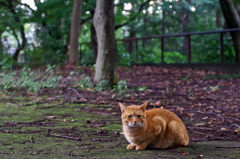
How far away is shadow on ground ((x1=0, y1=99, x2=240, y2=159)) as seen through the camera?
309 centimetres

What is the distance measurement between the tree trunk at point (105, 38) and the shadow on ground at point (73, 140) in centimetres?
303

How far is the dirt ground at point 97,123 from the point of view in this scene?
10.5 feet

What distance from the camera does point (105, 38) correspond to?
331 inches

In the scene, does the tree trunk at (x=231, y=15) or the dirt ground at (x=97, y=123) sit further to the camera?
the tree trunk at (x=231, y=15)

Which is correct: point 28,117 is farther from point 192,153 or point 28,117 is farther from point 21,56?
point 21,56

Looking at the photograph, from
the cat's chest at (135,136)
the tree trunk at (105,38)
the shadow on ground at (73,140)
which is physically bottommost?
the shadow on ground at (73,140)

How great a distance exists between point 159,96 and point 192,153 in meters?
4.39

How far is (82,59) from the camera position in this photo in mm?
23391

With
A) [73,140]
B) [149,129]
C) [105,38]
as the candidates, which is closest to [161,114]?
[149,129]

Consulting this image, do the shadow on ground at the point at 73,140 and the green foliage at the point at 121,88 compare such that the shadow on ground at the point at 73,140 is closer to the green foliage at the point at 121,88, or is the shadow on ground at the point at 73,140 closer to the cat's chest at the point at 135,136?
the cat's chest at the point at 135,136

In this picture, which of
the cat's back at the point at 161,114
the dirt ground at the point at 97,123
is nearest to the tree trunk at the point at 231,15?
the dirt ground at the point at 97,123

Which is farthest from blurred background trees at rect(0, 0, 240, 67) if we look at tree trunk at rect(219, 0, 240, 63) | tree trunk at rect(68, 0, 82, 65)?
tree trunk at rect(68, 0, 82, 65)

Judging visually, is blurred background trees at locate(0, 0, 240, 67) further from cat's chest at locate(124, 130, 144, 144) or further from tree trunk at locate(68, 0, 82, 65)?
cat's chest at locate(124, 130, 144, 144)

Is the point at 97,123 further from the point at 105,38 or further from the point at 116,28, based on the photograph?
the point at 116,28
